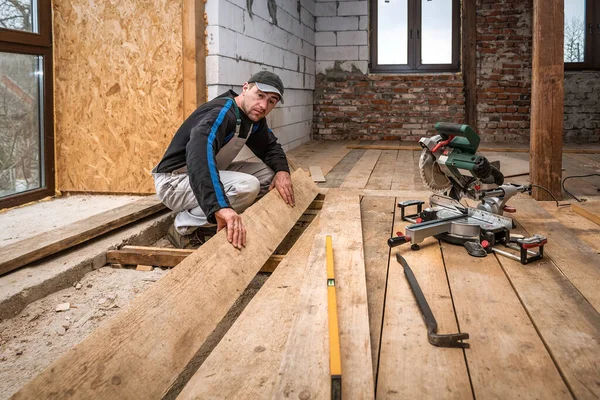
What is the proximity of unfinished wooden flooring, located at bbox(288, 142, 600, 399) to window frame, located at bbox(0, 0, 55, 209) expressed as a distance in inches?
84.3

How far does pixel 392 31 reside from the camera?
749 centimetres

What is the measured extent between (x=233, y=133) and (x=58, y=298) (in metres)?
1.11

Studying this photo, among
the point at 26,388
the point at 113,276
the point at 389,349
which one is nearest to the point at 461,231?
the point at 389,349

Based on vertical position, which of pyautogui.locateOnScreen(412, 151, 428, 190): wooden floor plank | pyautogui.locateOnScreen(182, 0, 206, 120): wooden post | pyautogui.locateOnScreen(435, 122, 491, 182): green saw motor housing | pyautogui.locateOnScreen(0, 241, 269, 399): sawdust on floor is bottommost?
pyautogui.locateOnScreen(0, 241, 269, 399): sawdust on floor

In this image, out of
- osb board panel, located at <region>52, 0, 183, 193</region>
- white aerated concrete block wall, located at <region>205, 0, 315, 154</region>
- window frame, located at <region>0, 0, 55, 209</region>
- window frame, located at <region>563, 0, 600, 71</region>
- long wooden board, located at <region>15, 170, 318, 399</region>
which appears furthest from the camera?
window frame, located at <region>563, 0, 600, 71</region>

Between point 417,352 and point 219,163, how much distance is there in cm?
185

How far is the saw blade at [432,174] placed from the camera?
2568 mm

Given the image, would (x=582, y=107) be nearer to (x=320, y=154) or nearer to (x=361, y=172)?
(x=320, y=154)

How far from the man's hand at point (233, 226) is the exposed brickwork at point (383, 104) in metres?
5.68

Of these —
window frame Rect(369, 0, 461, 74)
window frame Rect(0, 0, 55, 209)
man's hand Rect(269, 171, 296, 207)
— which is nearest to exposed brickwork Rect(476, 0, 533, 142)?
window frame Rect(369, 0, 461, 74)

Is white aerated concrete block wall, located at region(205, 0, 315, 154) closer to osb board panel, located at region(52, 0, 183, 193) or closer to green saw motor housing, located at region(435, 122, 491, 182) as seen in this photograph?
osb board panel, located at region(52, 0, 183, 193)

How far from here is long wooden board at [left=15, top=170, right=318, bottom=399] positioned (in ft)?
3.74

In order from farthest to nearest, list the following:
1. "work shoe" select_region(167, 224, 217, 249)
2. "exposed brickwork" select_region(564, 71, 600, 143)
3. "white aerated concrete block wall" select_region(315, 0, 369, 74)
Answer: "white aerated concrete block wall" select_region(315, 0, 369, 74) < "exposed brickwork" select_region(564, 71, 600, 143) < "work shoe" select_region(167, 224, 217, 249)

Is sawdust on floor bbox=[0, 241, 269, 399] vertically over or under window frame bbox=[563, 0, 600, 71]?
under
